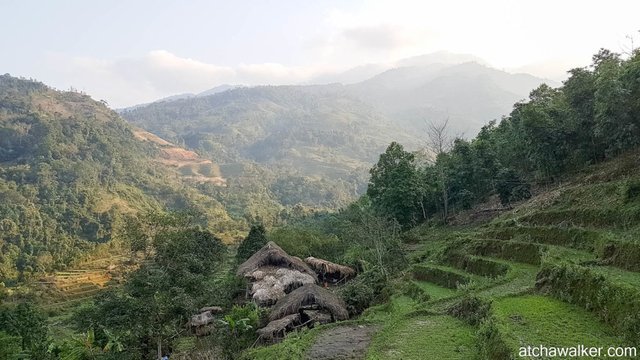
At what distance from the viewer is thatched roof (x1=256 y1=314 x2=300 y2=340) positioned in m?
19.2

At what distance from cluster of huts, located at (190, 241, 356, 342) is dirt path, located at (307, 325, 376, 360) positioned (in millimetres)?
4737

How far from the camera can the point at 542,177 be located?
3612 centimetres

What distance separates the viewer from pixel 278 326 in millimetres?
19609

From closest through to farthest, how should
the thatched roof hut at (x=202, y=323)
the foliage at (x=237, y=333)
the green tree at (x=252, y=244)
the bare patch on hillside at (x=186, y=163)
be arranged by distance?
the foliage at (x=237, y=333), the thatched roof hut at (x=202, y=323), the green tree at (x=252, y=244), the bare patch on hillside at (x=186, y=163)

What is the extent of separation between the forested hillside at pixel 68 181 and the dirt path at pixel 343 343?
2459 inches

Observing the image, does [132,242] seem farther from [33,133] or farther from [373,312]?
[33,133]

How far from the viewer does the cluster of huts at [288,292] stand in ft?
66.9

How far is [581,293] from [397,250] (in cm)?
1736

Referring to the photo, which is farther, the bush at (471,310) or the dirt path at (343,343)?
the dirt path at (343,343)

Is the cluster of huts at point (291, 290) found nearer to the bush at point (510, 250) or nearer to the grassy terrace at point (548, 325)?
the bush at point (510, 250)

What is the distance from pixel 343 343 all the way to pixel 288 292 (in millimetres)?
13963

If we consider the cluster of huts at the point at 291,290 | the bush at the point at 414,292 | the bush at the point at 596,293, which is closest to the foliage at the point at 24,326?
the cluster of huts at the point at 291,290

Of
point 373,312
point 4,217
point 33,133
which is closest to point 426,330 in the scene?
point 373,312

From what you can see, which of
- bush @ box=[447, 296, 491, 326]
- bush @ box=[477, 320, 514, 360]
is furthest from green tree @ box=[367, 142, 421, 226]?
bush @ box=[477, 320, 514, 360]
